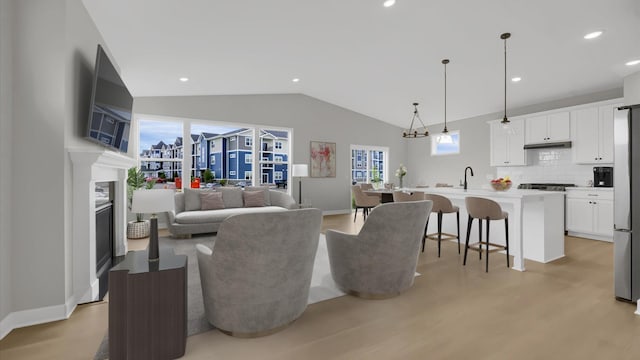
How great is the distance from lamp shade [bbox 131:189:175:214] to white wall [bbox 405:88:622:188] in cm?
700

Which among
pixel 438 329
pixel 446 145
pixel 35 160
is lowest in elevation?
pixel 438 329

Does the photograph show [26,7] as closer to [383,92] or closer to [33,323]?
[33,323]

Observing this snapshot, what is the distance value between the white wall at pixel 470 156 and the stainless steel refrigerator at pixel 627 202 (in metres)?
3.73

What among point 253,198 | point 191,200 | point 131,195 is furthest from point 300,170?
point 131,195

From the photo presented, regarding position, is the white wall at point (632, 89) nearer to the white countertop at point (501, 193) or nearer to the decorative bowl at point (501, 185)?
the white countertop at point (501, 193)

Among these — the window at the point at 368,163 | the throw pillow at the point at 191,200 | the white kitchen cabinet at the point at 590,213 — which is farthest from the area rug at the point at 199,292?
the white kitchen cabinet at the point at 590,213

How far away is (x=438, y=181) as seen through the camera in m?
8.46

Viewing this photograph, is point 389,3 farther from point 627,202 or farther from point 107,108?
point 107,108

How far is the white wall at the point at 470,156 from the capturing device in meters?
5.86

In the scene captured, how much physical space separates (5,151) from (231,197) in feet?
12.8

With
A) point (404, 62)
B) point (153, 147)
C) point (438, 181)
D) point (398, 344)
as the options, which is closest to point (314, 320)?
point (398, 344)

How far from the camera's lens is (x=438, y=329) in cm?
218

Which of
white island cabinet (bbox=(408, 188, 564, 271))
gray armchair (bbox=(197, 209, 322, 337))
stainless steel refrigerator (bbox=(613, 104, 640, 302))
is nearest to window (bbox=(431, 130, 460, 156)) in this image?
white island cabinet (bbox=(408, 188, 564, 271))

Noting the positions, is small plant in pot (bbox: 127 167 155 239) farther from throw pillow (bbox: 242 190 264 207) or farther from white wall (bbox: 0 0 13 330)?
white wall (bbox: 0 0 13 330)
